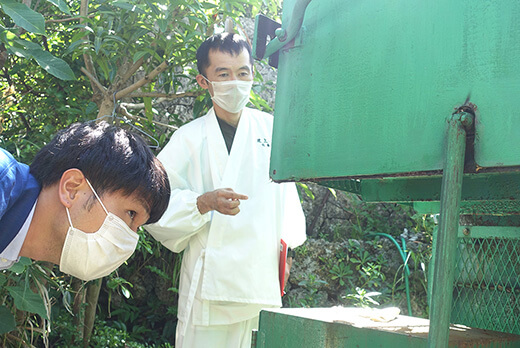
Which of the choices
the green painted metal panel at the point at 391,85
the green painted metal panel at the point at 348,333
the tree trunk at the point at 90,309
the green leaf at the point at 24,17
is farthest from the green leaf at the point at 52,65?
the tree trunk at the point at 90,309

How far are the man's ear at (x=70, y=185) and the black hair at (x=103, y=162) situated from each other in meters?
0.02

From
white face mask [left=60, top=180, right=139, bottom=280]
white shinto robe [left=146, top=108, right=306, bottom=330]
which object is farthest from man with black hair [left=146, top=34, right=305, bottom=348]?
white face mask [left=60, top=180, right=139, bottom=280]

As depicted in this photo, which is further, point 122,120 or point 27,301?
point 122,120

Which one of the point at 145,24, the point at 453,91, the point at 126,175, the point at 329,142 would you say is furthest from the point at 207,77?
the point at 453,91

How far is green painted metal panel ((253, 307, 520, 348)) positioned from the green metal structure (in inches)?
6.2

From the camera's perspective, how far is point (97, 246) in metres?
1.46

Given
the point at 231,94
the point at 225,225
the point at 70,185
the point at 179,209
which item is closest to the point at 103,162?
the point at 70,185

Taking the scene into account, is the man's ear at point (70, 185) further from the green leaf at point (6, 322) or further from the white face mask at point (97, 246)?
the green leaf at point (6, 322)

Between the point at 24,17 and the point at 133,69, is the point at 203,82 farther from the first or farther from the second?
the point at 24,17

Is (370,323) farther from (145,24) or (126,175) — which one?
(145,24)

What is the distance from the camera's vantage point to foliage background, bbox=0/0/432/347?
243 cm

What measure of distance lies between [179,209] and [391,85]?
4.79 feet

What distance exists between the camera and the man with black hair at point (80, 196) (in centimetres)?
132

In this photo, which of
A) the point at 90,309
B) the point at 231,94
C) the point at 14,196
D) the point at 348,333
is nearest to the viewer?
the point at 348,333
